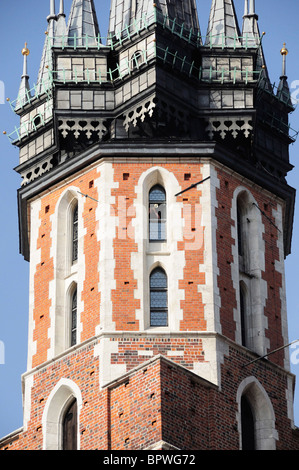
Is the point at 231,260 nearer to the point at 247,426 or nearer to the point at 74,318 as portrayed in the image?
the point at 74,318

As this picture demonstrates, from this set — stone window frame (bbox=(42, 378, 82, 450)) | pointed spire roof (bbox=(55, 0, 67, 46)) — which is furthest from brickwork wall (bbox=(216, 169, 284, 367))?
pointed spire roof (bbox=(55, 0, 67, 46))

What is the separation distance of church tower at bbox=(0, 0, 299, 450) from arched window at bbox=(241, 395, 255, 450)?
7 cm

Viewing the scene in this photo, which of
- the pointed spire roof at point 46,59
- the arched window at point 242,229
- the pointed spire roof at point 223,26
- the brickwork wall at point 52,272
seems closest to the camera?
the brickwork wall at point 52,272

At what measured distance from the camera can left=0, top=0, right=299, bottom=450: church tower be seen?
73500 millimetres

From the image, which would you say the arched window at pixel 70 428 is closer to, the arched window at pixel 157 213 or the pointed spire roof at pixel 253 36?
the arched window at pixel 157 213

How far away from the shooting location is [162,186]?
7719cm

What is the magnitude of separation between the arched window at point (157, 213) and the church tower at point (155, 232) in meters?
0.05

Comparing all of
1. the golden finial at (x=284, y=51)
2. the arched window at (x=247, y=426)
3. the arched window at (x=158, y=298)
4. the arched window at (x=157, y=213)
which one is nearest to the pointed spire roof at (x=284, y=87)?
the golden finial at (x=284, y=51)

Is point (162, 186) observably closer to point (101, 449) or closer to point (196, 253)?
point (196, 253)

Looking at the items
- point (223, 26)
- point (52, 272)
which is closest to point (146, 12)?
point (223, 26)

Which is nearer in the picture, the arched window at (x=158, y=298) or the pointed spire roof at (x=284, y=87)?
the arched window at (x=158, y=298)

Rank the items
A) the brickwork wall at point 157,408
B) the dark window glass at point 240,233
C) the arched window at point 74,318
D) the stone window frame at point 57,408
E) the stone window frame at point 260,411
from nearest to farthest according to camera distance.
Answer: the brickwork wall at point 157,408, the stone window frame at point 260,411, the stone window frame at point 57,408, the arched window at point 74,318, the dark window glass at point 240,233

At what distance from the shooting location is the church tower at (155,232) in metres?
73.5

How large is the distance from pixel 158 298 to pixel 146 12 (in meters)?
10.6
